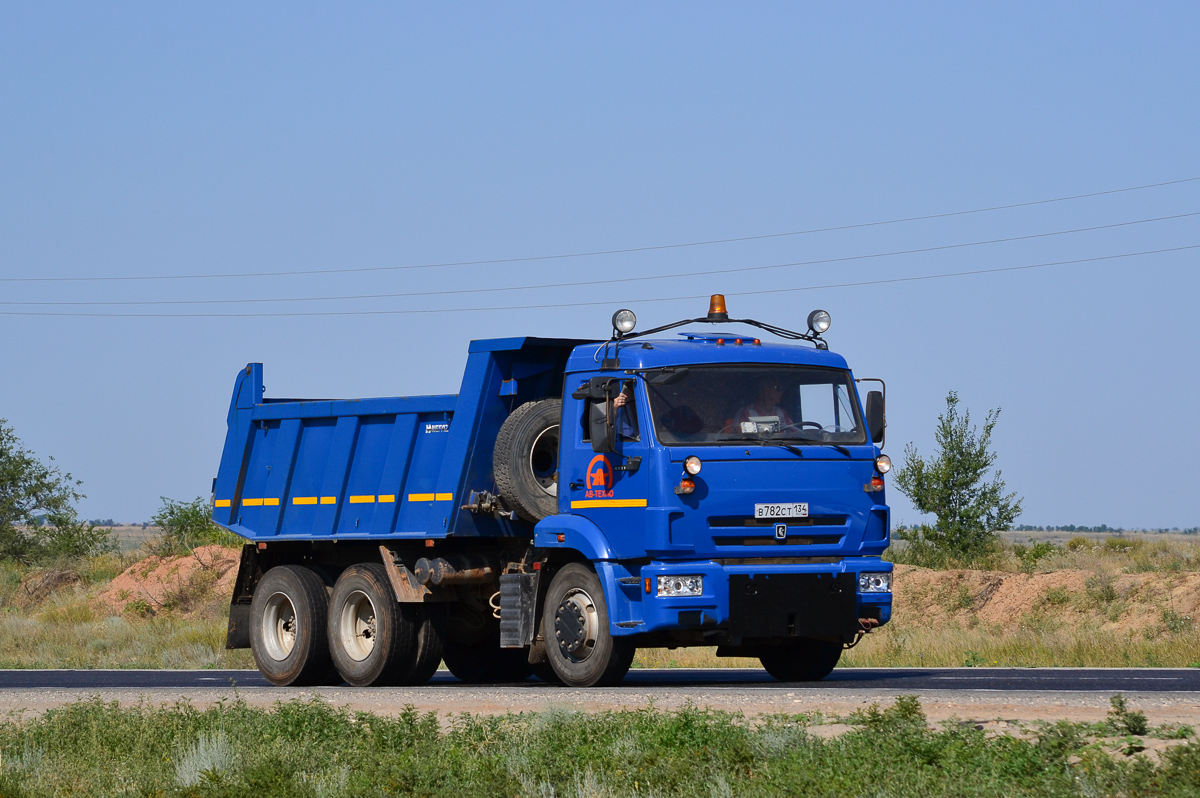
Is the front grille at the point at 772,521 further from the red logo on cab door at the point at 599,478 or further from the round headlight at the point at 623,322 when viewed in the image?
the round headlight at the point at 623,322

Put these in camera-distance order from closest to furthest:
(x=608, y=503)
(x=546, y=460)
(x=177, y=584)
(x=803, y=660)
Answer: (x=608, y=503) < (x=803, y=660) < (x=546, y=460) < (x=177, y=584)

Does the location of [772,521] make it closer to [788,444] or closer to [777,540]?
[777,540]

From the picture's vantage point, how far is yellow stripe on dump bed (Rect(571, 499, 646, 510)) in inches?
524

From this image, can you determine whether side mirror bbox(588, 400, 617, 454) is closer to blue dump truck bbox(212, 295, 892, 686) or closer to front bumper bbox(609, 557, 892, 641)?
blue dump truck bbox(212, 295, 892, 686)

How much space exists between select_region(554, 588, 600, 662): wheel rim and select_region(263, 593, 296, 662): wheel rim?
15.3 ft

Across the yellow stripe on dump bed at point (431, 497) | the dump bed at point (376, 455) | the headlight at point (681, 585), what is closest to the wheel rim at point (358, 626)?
the dump bed at point (376, 455)

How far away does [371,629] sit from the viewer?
54.3 feet

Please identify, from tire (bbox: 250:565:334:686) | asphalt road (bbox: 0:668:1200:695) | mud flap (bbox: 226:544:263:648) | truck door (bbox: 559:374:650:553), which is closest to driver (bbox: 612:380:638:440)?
truck door (bbox: 559:374:650:553)

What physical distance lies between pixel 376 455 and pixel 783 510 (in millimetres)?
5058

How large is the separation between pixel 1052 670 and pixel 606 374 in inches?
240

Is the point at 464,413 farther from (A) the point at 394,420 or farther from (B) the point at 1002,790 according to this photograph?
(B) the point at 1002,790

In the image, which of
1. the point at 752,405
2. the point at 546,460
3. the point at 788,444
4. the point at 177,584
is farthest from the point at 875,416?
the point at 177,584

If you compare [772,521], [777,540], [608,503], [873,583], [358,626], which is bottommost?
[358,626]

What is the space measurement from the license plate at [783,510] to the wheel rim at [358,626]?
513 cm
